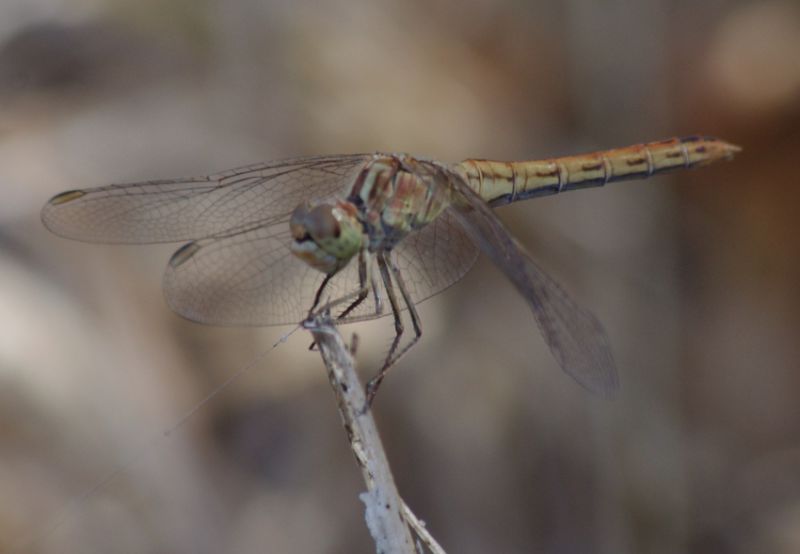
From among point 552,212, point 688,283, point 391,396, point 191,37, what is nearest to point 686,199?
point 688,283

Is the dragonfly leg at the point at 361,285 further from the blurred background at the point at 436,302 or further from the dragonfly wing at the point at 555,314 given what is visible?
the blurred background at the point at 436,302

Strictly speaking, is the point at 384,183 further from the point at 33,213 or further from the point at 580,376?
the point at 33,213

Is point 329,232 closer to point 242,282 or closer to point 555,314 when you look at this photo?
point 242,282

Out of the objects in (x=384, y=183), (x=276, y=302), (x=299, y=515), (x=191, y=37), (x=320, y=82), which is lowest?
(x=299, y=515)

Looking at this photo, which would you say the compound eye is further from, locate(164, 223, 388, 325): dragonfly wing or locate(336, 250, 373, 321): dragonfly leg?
locate(164, 223, 388, 325): dragonfly wing

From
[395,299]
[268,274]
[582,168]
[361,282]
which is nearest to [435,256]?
[395,299]
